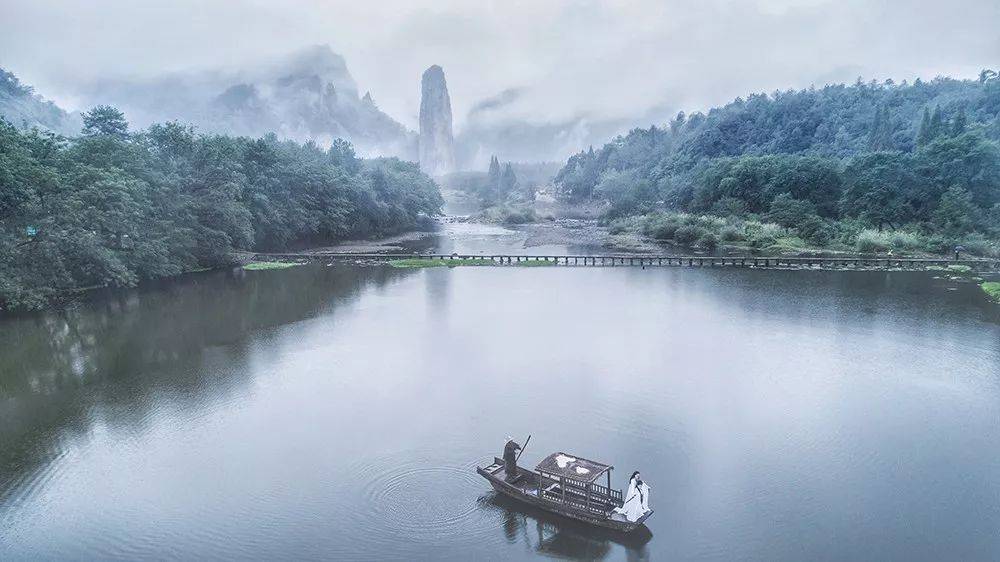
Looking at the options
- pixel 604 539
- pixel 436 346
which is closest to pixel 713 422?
pixel 604 539

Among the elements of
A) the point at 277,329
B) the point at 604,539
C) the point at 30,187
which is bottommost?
the point at 604,539

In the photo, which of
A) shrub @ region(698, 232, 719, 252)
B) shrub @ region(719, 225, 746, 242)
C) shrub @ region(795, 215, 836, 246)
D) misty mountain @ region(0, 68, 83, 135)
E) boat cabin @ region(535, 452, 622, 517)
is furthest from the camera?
misty mountain @ region(0, 68, 83, 135)

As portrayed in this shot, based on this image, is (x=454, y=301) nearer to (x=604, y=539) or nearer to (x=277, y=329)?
(x=277, y=329)

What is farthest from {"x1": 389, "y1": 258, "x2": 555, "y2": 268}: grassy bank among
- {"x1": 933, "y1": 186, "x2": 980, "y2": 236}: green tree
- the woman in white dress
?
the woman in white dress

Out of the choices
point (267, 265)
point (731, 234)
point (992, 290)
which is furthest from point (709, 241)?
point (267, 265)

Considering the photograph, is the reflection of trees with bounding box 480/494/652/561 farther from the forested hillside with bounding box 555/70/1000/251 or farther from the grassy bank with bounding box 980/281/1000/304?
the forested hillside with bounding box 555/70/1000/251

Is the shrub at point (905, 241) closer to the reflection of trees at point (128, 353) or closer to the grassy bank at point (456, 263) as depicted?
the grassy bank at point (456, 263)
